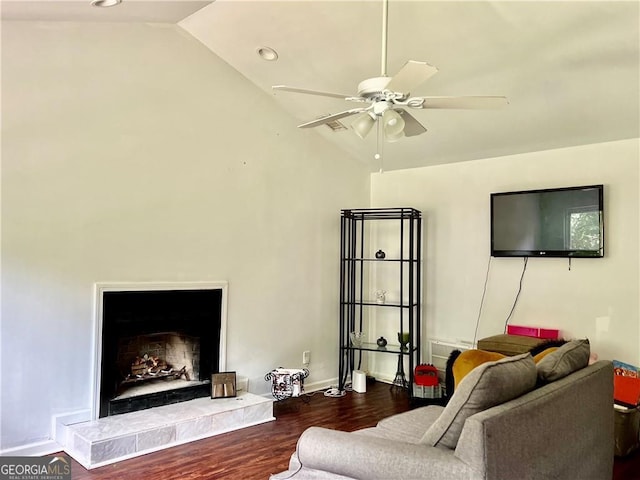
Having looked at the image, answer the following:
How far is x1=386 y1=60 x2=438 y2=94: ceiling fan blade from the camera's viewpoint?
2.15 metres

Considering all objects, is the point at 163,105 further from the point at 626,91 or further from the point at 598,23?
the point at 626,91

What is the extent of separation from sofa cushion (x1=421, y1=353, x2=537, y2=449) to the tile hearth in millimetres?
2176

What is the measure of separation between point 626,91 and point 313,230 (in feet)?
9.70

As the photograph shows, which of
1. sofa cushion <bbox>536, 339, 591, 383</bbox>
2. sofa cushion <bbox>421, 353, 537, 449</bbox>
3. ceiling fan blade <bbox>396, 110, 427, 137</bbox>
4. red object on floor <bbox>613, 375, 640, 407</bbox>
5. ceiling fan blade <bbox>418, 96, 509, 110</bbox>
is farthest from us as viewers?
red object on floor <bbox>613, 375, 640, 407</bbox>

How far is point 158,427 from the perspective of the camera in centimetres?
348

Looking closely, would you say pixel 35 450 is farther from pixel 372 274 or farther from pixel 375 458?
pixel 372 274

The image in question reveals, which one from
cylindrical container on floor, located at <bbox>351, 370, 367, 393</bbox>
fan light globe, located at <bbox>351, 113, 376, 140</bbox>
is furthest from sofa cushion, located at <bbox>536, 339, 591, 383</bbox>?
cylindrical container on floor, located at <bbox>351, 370, 367, 393</bbox>

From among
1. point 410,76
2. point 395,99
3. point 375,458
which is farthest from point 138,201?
point 375,458

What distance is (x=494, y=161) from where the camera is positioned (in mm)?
4824

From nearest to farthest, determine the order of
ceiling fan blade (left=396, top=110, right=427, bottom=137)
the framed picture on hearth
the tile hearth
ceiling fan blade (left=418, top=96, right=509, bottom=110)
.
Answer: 1. ceiling fan blade (left=418, top=96, right=509, bottom=110)
2. ceiling fan blade (left=396, top=110, right=427, bottom=137)
3. the tile hearth
4. the framed picture on hearth

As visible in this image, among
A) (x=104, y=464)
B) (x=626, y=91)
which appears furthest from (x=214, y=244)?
(x=626, y=91)

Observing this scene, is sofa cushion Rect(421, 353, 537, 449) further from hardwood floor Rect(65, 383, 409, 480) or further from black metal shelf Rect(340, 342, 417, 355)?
black metal shelf Rect(340, 342, 417, 355)

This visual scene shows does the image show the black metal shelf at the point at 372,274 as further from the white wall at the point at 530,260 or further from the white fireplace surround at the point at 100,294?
the white fireplace surround at the point at 100,294

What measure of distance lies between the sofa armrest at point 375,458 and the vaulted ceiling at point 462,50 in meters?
2.52
